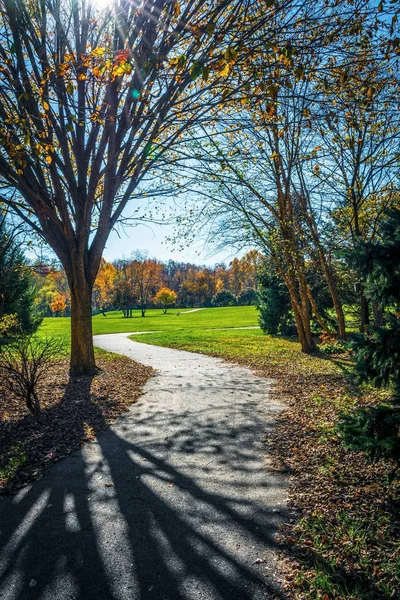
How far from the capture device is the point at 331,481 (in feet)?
11.3

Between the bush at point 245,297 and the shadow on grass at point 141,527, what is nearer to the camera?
the shadow on grass at point 141,527


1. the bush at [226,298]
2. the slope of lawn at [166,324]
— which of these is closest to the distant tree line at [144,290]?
the bush at [226,298]

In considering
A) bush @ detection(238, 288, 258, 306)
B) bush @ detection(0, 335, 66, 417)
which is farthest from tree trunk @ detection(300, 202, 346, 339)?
bush @ detection(238, 288, 258, 306)

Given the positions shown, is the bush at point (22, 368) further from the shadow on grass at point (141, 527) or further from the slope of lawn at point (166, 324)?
the slope of lawn at point (166, 324)

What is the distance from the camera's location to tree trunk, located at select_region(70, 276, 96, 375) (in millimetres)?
8602

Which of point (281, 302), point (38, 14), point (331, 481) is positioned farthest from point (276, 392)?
point (281, 302)

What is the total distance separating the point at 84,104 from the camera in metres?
7.26

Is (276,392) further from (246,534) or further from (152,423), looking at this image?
(246,534)

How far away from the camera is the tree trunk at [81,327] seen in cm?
860

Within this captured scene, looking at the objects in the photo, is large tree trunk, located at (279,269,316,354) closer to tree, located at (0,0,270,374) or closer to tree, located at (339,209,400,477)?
tree, located at (0,0,270,374)

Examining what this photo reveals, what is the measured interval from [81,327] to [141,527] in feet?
21.2

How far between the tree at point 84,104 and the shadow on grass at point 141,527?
464cm

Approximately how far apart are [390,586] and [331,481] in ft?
4.14

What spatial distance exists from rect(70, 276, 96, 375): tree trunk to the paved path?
392 centimetres
